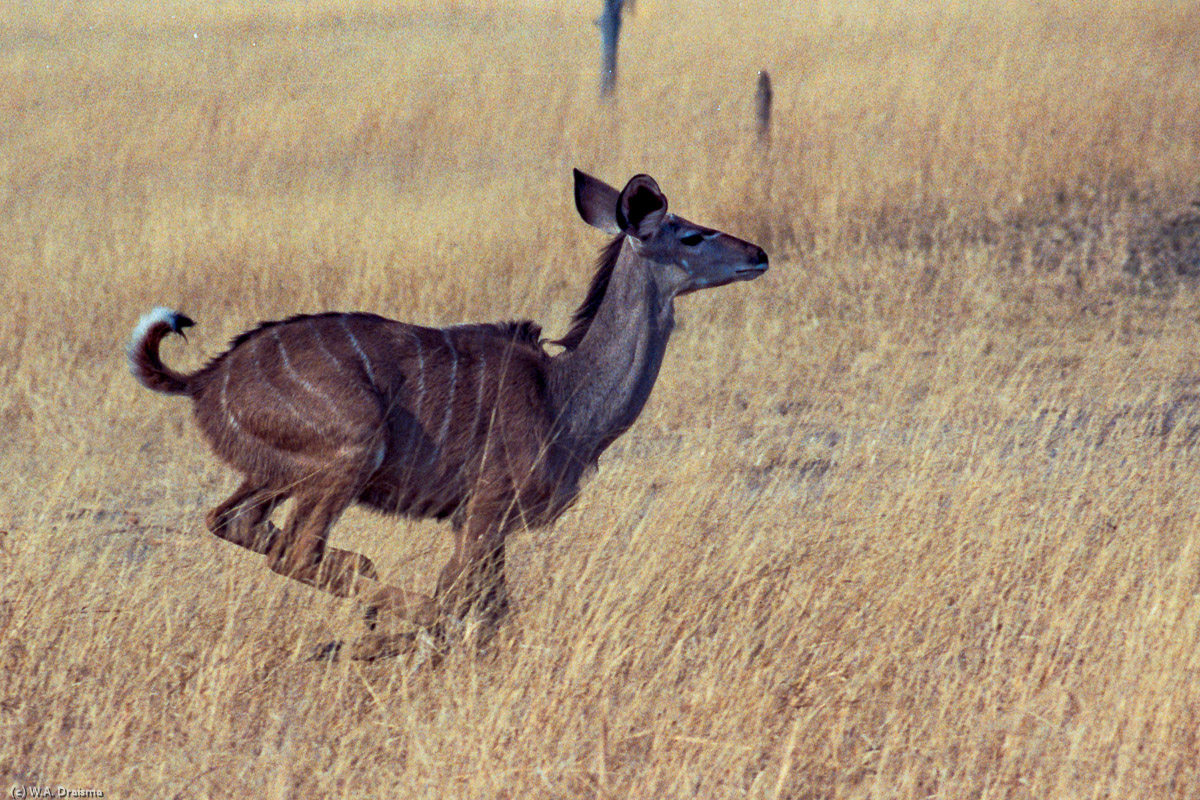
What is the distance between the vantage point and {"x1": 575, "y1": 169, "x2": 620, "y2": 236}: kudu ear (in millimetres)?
5016

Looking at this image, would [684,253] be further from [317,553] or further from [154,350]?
[154,350]

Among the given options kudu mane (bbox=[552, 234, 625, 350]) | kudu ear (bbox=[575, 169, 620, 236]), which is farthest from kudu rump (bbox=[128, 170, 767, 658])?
kudu ear (bbox=[575, 169, 620, 236])

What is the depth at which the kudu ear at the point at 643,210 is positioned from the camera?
4691mm

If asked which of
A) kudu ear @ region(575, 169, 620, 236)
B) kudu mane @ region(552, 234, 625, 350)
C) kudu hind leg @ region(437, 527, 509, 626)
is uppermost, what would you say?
kudu ear @ region(575, 169, 620, 236)

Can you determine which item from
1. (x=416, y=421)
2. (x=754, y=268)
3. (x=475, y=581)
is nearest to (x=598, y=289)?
(x=754, y=268)

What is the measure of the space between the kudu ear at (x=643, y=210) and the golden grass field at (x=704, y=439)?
968mm

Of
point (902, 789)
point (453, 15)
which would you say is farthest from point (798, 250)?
point (453, 15)

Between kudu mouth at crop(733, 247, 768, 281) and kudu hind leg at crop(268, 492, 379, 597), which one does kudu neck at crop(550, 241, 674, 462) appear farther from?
kudu hind leg at crop(268, 492, 379, 597)

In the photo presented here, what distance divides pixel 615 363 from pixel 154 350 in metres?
1.41

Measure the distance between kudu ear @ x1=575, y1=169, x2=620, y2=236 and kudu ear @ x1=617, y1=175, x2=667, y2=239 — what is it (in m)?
0.23

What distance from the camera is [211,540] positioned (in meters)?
5.10

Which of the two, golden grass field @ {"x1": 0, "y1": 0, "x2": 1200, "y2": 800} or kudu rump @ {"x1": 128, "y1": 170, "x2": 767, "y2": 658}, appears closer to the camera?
golden grass field @ {"x1": 0, "y1": 0, "x2": 1200, "y2": 800}

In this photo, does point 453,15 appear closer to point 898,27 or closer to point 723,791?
point 898,27

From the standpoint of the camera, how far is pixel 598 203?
5066mm
